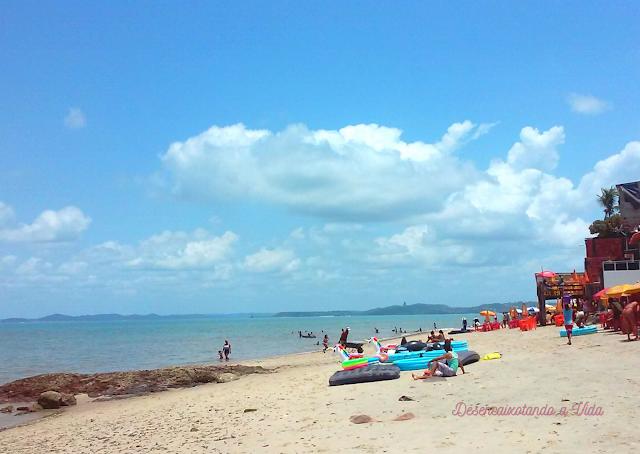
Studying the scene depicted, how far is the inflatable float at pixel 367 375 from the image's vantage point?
47.5ft

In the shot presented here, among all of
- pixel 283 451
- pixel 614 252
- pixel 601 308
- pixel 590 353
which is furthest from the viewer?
pixel 614 252

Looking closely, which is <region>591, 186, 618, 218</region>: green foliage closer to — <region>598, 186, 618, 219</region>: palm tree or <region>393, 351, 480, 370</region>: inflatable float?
<region>598, 186, 618, 219</region>: palm tree

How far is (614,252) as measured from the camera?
144ft

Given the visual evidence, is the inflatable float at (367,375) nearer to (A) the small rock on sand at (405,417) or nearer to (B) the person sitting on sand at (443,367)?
(B) the person sitting on sand at (443,367)

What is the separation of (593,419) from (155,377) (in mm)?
19332

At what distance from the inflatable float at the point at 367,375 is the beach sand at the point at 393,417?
48cm

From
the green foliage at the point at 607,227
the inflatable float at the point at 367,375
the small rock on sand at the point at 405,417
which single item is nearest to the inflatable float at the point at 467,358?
the inflatable float at the point at 367,375

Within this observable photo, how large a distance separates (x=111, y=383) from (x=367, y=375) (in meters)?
13.2

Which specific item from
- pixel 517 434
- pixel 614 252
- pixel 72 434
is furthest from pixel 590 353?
pixel 614 252

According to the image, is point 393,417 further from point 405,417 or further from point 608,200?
point 608,200

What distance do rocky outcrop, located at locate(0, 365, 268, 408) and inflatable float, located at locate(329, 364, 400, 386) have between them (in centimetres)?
934

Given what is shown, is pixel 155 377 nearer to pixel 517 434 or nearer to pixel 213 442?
pixel 213 442

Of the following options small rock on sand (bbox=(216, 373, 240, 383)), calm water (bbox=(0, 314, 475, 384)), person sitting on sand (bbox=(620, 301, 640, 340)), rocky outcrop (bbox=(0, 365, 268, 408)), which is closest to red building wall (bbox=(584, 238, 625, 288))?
calm water (bbox=(0, 314, 475, 384))

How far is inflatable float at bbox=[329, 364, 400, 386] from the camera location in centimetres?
1448
